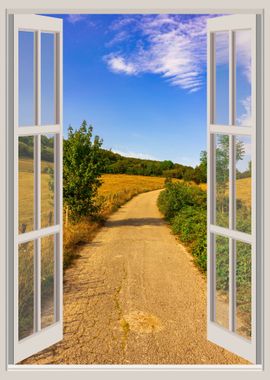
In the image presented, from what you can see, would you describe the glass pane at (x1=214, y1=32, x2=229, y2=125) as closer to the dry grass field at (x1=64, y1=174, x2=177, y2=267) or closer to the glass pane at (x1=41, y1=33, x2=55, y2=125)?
the glass pane at (x1=41, y1=33, x2=55, y2=125)

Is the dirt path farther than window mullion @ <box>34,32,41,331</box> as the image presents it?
Yes

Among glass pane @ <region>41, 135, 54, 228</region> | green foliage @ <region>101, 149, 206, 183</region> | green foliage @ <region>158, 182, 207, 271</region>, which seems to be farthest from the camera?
green foliage @ <region>101, 149, 206, 183</region>

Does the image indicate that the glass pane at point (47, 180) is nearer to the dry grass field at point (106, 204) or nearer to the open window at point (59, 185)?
the open window at point (59, 185)

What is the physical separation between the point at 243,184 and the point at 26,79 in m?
1.67

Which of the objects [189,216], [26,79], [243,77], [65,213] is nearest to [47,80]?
[26,79]

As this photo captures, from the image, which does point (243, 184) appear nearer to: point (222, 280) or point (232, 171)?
point (232, 171)

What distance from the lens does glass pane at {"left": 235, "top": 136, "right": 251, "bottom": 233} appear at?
4.07 metres

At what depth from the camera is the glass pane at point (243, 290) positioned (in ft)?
13.7

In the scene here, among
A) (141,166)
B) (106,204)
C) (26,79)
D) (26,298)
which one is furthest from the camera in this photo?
(141,166)

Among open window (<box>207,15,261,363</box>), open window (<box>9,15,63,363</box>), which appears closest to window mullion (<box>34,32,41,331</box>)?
open window (<box>9,15,63,363</box>)

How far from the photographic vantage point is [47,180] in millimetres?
4312

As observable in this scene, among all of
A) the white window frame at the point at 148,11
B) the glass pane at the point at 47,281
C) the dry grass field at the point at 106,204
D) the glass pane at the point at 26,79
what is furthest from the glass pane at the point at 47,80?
the dry grass field at the point at 106,204

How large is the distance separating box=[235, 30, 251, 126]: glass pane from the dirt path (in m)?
2.18
